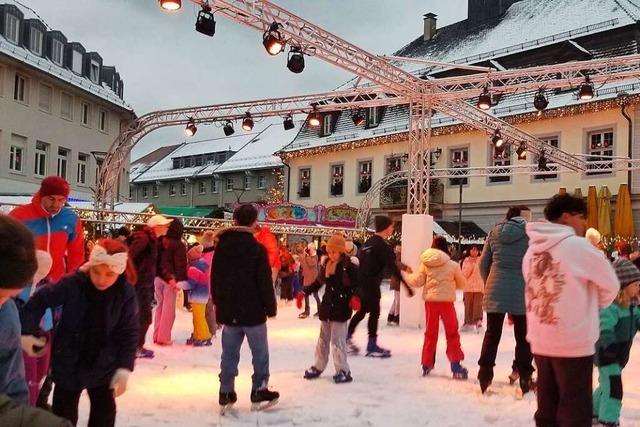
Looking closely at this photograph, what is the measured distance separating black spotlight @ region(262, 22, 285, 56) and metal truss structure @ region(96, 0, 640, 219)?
0.03 meters

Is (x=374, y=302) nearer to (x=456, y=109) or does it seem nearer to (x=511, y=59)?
(x=456, y=109)

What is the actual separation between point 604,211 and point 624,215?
0.71 m

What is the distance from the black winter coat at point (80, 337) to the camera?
400 centimetres

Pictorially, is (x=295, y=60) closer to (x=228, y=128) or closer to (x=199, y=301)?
(x=199, y=301)

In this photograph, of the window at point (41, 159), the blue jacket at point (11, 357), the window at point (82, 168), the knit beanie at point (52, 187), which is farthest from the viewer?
the window at point (82, 168)

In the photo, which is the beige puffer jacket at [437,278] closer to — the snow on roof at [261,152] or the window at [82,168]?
the window at [82,168]

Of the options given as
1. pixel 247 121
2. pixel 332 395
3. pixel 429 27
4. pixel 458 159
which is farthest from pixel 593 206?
pixel 332 395

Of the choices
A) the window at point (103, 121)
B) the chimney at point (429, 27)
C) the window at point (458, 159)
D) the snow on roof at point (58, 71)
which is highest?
the chimney at point (429, 27)

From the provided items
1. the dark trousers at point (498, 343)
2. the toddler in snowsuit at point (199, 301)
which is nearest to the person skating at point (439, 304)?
the dark trousers at point (498, 343)

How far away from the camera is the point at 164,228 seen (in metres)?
9.46

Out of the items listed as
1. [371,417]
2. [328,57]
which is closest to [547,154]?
[328,57]

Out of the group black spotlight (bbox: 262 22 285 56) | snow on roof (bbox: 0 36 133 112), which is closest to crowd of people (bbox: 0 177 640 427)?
black spotlight (bbox: 262 22 285 56)

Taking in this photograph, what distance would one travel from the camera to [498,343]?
22.2 ft

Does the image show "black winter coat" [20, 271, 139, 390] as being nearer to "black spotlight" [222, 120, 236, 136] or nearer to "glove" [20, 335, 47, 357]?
"glove" [20, 335, 47, 357]
